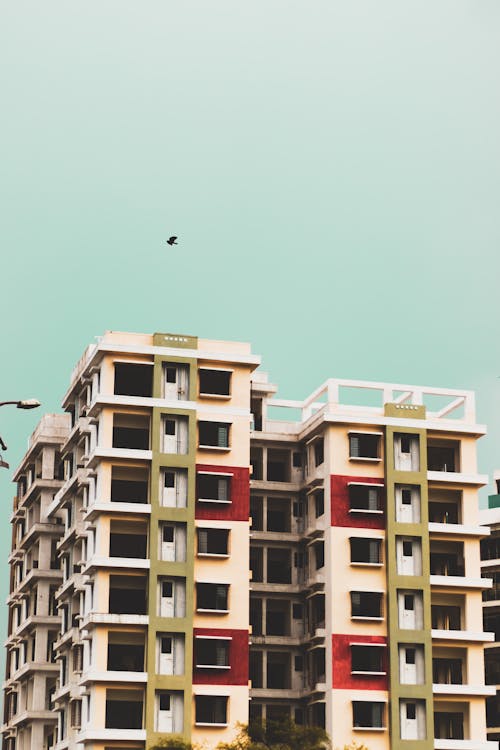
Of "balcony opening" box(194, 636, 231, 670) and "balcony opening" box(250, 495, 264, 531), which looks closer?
"balcony opening" box(194, 636, 231, 670)

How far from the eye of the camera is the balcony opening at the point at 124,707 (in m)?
67.4

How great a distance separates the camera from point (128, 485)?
71.1 metres

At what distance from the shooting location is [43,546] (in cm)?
8488

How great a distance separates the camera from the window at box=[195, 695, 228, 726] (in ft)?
221

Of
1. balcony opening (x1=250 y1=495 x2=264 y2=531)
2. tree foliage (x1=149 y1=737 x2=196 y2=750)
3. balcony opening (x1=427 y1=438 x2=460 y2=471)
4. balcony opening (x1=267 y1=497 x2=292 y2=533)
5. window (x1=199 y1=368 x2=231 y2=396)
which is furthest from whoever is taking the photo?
balcony opening (x1=267 y1=497 x2=292 y2=533)

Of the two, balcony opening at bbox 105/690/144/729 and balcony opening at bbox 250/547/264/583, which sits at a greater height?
balcony opening at bbox 250/547/264/583

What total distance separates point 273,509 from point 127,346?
13.4 meters

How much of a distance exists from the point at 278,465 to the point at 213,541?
9694 millimetres

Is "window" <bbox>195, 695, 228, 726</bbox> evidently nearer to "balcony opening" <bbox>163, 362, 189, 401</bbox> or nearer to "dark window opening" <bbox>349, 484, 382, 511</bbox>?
"dark window opening" <bbox>349, 484, 382, 511</bbox>

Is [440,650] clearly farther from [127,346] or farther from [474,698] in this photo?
[127,346]

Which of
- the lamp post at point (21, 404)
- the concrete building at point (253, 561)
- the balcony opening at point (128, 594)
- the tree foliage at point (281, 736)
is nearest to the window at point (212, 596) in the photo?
the concrete building at point (253, 561)

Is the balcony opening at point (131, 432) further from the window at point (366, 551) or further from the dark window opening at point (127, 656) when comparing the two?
the window at point (366, 551)

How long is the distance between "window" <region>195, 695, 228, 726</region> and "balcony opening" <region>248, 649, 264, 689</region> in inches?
272

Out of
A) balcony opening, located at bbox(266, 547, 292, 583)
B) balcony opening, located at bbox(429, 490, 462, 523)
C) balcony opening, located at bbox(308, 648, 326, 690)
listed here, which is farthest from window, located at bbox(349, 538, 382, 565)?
balcony opening, located at bbox(266, 547, 292, 583)
